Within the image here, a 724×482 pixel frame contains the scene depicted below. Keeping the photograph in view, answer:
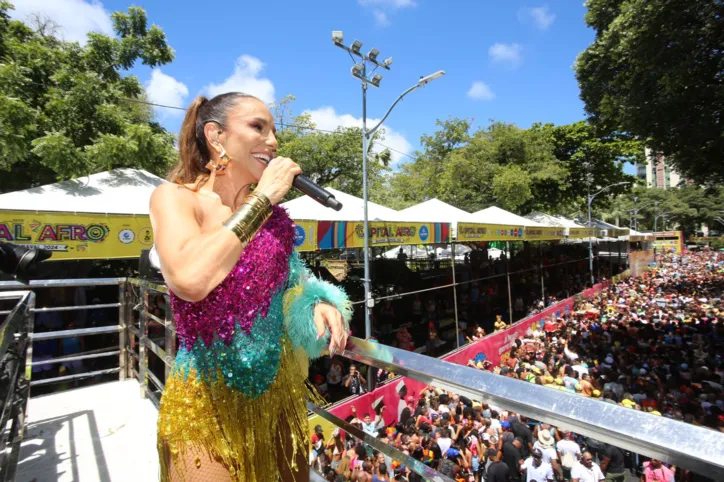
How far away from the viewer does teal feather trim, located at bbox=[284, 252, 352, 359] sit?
1.25 meters

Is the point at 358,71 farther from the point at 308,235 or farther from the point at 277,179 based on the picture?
the point at 277,179

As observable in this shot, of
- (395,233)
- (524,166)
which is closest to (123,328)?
(395,233)

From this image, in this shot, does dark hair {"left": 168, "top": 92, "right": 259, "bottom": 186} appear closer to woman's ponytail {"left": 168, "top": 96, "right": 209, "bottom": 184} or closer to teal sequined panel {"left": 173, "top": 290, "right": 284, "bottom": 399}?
woman's ponytail {"left": 168, "top": 96, "right": 209, "bottom": 184}

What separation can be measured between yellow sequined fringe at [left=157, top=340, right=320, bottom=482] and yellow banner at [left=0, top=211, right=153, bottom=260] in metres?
4.29

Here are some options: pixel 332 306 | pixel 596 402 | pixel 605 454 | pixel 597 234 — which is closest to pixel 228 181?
pixel 332 306

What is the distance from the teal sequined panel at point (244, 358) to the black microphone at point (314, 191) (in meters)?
0.39

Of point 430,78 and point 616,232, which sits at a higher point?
point 430,78

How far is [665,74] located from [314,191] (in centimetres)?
1085

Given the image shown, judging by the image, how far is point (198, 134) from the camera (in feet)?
4.55

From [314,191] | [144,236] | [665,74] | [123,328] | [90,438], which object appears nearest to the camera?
[314,191]

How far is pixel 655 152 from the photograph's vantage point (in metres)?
12.3

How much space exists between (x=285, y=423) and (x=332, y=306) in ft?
1.39

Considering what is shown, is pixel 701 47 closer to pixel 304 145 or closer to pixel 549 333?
pixel 549 333

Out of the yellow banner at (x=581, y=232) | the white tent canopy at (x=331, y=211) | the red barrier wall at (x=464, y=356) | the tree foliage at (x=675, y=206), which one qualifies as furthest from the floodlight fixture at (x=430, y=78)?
the tree foliage at (x=675, y=206)
